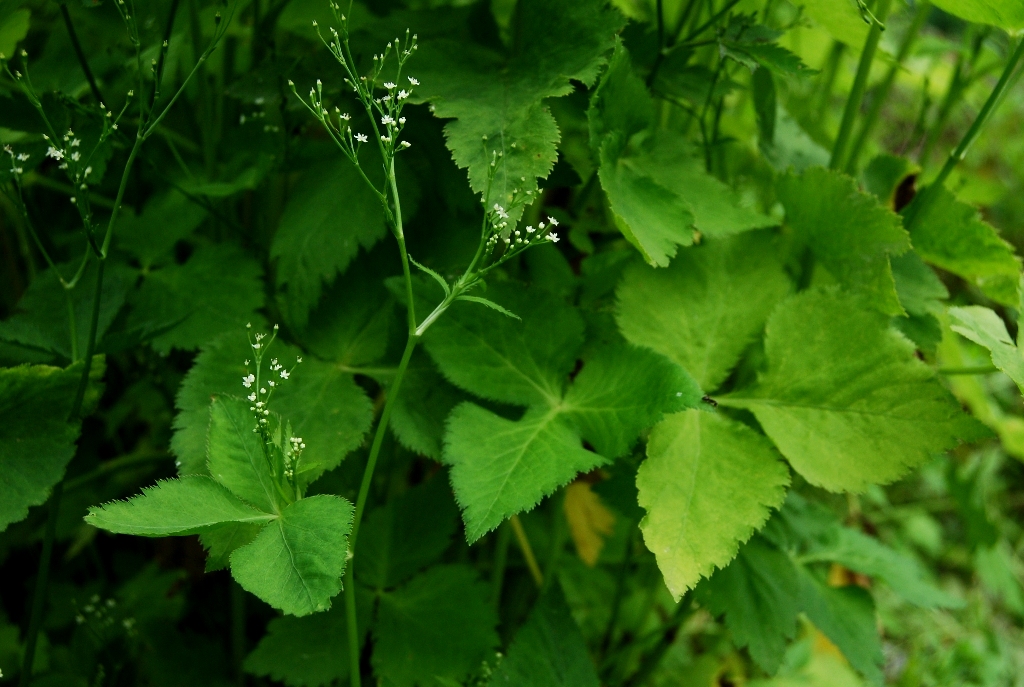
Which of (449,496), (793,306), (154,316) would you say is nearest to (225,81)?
(154,316)

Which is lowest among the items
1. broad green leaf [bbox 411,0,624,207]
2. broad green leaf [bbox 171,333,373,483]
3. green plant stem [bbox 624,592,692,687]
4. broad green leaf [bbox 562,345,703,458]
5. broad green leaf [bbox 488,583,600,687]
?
green plant stem [bbox 624,592,692,687]

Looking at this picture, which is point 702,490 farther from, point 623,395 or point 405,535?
point 405,535

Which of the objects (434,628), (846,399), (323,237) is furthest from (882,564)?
(323,237)

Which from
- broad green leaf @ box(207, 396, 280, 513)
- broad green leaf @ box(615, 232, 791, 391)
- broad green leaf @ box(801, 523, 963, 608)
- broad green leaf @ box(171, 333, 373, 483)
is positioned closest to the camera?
broad green leaf @ box(207, 396, 280, 513)

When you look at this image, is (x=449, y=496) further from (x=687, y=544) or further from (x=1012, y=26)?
(x=1012, y=26)

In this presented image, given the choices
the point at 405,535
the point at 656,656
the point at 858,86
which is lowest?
the point at 656,656

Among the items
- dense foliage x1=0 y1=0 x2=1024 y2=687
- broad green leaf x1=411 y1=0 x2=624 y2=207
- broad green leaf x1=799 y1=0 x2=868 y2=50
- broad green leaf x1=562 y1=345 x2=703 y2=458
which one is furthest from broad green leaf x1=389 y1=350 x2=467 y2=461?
broad green leaf x1=799 y1=0 x2=868 y2=50

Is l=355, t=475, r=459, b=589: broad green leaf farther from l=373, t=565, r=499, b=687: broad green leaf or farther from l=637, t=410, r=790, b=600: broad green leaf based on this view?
l=637, t=410, r=790, b=600: broad green leaf

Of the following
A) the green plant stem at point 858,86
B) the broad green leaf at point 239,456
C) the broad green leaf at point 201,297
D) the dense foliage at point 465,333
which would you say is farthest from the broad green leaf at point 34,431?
the green plant stem at point 858,86
